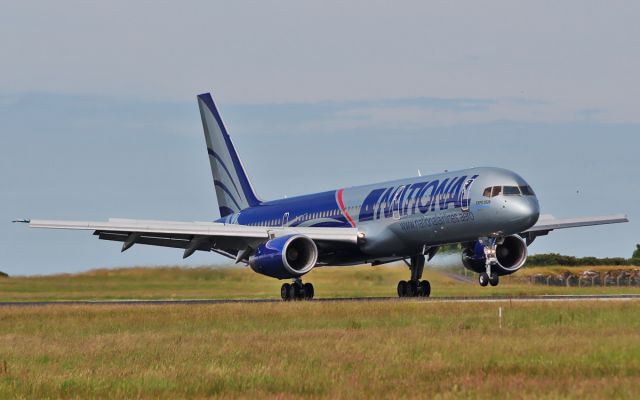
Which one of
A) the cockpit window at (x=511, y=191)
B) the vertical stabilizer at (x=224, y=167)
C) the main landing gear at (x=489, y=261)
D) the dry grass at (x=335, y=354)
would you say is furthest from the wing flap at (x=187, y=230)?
the dry grass at (x=335, y=354)

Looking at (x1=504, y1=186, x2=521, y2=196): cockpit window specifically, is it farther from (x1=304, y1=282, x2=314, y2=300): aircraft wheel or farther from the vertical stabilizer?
the vertical stabilizer

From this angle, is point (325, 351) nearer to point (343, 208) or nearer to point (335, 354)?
point (335, 354)

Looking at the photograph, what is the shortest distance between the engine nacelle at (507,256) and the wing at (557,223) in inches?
92.5

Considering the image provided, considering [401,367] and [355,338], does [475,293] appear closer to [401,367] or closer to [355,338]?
[355,338]

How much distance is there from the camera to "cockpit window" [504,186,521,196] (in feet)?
130

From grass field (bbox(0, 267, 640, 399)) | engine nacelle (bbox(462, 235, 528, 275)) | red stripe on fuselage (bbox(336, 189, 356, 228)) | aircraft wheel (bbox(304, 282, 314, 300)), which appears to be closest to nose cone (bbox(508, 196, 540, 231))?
engine nacelle (bbox(462, 235, 528, 275))

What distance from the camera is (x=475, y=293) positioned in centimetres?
4997

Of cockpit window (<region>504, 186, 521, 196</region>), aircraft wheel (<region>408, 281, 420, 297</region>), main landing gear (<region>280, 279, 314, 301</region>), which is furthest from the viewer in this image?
aircraft wheel (<region>408, 281, 420, 297</region>)

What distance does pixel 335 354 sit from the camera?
63.1ft

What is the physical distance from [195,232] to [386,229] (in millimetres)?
7408

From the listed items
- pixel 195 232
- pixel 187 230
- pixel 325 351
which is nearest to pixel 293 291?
pixel 195 232

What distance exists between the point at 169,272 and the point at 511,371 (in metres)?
37.0

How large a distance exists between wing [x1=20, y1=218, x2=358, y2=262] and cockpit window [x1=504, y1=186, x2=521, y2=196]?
721 cm

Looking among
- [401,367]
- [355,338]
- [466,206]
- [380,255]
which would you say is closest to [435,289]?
[380,255]
